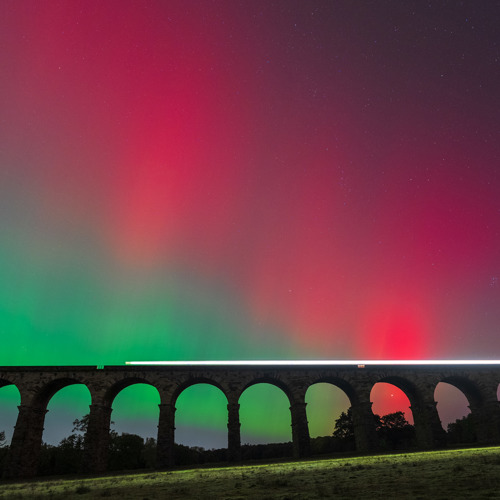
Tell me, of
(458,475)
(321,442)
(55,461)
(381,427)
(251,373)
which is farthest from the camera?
(321,442)

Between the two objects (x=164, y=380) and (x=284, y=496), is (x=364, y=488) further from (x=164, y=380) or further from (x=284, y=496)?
(x=164, y=380)

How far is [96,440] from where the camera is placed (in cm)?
2620

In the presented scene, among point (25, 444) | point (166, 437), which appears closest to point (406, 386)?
point (166, 437)

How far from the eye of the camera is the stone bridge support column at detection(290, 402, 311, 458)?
89.9 feet

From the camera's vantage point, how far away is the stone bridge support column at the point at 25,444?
24.7 m

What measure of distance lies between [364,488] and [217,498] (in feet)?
11.1

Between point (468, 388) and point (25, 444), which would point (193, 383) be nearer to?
point (25, 444)

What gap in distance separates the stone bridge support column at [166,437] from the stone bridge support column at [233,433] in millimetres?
4282

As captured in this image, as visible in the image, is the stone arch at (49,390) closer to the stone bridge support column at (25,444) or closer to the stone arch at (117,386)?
the stone bridge support column at (25,444)

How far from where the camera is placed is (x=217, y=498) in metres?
8.09

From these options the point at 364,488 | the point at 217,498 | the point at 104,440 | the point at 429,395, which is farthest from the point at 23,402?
the point at 429,395

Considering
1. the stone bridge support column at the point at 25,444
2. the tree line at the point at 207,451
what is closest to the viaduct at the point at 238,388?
the stone bridge support column at the point at 25,444

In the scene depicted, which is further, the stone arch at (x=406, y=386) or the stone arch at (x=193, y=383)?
the stone arch at (x=406, y=386)

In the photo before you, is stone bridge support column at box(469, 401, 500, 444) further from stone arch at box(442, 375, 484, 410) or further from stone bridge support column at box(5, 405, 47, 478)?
stone bridge support column at box(5, 405, 47, 478)
